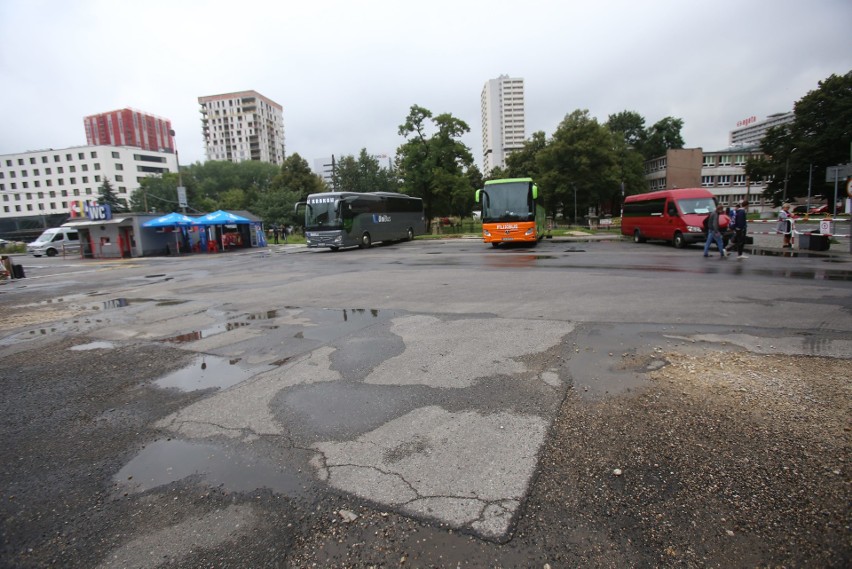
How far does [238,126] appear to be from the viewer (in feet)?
446

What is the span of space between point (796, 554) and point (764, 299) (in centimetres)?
730

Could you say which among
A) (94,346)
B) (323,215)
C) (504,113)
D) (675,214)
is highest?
(504,113)

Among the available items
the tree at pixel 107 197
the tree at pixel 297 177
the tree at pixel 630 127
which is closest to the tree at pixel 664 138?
the tree at pixel 630 127

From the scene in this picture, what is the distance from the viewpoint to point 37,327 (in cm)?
817

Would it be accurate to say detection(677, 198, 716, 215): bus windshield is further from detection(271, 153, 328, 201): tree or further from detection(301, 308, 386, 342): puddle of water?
detection(271, 153, 328, 201): tree

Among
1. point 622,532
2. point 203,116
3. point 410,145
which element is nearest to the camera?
point 622,532

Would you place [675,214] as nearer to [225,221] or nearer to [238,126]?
[225,221]

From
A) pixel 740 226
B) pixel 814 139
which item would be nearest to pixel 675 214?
pixel 740 226

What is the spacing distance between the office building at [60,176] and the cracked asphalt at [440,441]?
4536 inches

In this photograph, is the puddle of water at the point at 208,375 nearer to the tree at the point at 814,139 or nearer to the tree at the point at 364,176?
the tree at the point at 364,176

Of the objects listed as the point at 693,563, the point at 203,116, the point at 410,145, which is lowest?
the point at 693,563

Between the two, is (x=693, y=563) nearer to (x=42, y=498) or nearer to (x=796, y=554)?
(x=796, y=554)

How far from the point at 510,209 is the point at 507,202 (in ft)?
1.39

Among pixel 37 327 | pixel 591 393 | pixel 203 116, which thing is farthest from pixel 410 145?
pixel 203 116
